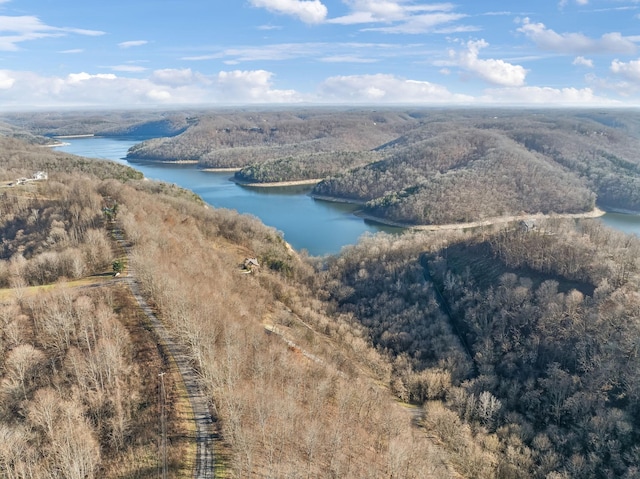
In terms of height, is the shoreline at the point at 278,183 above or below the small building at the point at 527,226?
above

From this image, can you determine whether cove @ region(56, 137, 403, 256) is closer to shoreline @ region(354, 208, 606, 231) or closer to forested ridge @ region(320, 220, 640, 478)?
shoreline @ region(354, 208, 606, 231)

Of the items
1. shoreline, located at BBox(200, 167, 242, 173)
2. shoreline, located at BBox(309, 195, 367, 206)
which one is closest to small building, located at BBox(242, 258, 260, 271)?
shoreline, located at BBox(309, 195, 367, 206)

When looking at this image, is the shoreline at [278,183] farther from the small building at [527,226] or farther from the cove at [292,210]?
the small building at [527,226]

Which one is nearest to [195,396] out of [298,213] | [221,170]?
[298,213]

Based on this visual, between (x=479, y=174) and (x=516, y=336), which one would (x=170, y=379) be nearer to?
(x=516, y=336)

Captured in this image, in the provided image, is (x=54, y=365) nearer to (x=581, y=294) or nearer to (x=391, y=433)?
(x=391, y=433)

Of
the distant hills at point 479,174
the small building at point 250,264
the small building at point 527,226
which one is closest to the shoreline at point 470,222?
the distant hills at point 479,174

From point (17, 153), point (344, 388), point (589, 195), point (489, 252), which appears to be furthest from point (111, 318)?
point (589, 195)
